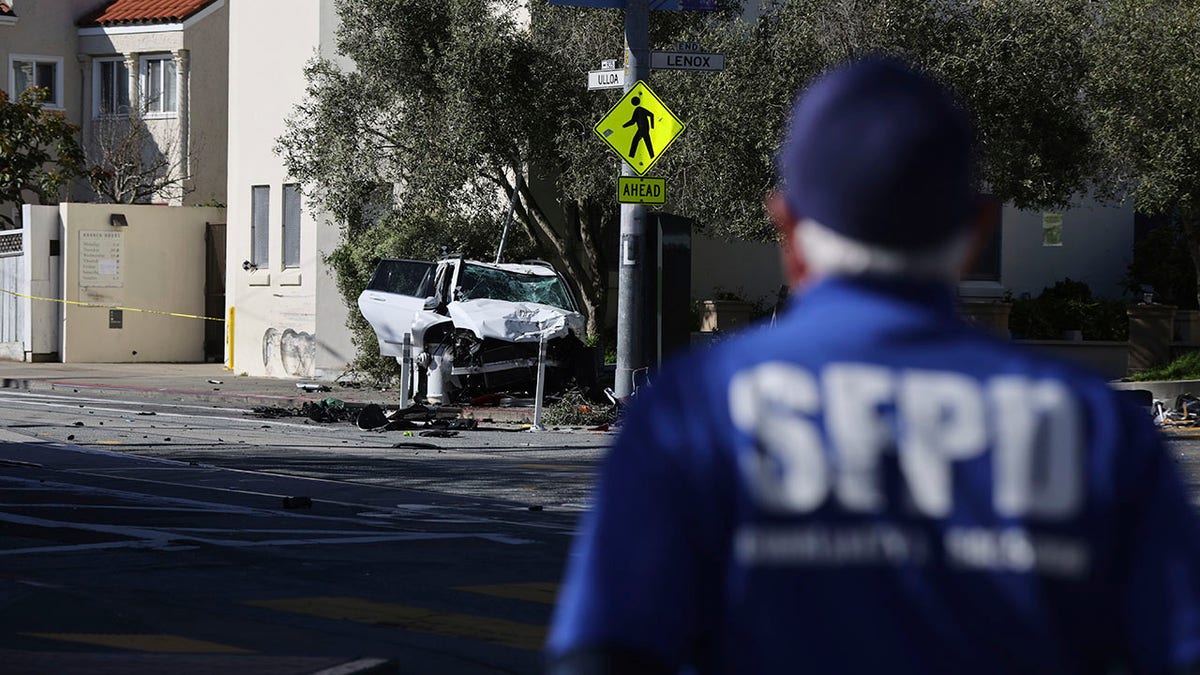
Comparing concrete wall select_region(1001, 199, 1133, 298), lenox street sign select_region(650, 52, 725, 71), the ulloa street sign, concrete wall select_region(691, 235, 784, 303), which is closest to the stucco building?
concrete wall select_region(691, 235, 784, 303)

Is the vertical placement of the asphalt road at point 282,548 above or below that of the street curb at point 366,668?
below

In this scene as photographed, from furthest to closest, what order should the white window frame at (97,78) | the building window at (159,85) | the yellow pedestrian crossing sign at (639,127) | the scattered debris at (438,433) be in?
the white window frame at (97,78) < the building window at (159,85) < the scattered debris at (438,433) < the yellow pedestrian crossing sign at (639,127)

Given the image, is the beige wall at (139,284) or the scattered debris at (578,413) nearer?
the scattered debris at (578,413)

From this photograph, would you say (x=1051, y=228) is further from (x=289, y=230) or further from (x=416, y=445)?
(x=416, y=445)

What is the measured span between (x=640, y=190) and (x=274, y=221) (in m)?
14.8

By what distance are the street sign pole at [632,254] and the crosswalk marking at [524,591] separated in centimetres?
910

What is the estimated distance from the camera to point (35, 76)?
41.7 metres

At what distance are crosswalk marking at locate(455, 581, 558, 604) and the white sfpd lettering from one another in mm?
6229

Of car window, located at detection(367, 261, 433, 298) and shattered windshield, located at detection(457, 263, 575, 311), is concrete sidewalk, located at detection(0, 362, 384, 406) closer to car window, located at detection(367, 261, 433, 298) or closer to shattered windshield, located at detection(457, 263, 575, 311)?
car window, located at detection(367, 261, 433, 298)

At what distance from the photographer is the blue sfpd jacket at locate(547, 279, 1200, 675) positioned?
1.94 meters

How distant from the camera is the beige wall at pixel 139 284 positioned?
111 ft

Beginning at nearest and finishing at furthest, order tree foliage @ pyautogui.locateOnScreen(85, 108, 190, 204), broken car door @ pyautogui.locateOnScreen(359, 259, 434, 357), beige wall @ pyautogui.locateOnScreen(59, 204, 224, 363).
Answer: broken car door @ pyautogui.locateOnScreen(359, 259, 434, 357) → beige wall @ pyautogui.locateOnScreen(59, 204, 224, 363) → tree foliage @ pyautogui.locateOnScreen(85, 108, 190, 204)

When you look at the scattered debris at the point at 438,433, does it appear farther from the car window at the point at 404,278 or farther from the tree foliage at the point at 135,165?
the tree foliage at the point at 135,165

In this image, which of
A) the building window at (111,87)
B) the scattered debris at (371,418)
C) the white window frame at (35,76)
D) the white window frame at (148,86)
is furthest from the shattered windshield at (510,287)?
the white window frame at (35,76)
